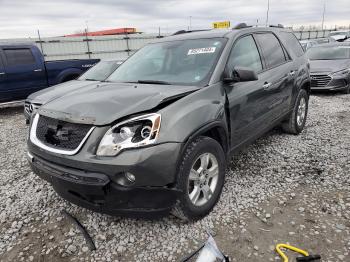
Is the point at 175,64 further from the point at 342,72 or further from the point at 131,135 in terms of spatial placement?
the point at 342,72

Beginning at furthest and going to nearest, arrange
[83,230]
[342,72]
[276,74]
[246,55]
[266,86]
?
[342,72] → [276,74] → [266,86] → [246,55] → [83,230]

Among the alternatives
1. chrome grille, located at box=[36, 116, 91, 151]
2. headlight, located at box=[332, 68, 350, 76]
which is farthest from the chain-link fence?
chrome grille, located at box=[36, 116, 91, 151]

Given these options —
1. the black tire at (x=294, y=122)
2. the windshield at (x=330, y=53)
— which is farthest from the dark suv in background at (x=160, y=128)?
the windshield at (x=330, y=53)

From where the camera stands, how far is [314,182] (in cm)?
365

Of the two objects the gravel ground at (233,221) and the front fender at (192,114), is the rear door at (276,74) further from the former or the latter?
the front fender at (192,114)

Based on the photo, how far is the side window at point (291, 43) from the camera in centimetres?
489

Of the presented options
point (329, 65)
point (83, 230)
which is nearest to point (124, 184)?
point (83, 230)

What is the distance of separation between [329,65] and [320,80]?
27.8 inches

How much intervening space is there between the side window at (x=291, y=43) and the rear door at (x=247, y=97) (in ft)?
3.98

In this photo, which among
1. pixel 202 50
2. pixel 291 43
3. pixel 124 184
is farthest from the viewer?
pixel 291 43

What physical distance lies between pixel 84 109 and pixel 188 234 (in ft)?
4.82

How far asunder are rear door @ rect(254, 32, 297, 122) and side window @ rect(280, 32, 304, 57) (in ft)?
0.81

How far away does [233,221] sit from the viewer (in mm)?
2936

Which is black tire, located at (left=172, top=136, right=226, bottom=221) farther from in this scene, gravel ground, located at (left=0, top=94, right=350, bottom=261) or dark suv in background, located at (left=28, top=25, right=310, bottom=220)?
gravel ground, located at (left=0, top=94, right=350, bottom=261)
